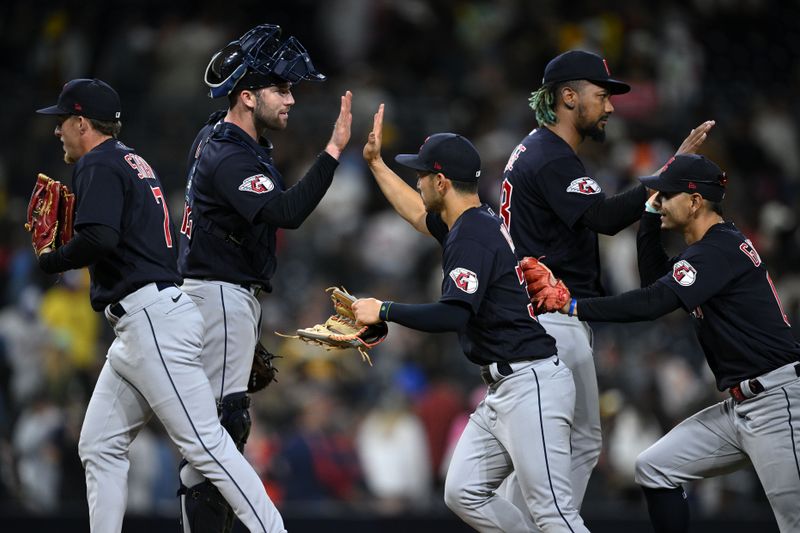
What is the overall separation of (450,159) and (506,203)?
720 mm

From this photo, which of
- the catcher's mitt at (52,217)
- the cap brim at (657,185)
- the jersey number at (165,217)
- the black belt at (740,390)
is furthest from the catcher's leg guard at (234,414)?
the black belt at (740,390)

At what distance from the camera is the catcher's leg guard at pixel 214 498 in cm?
549

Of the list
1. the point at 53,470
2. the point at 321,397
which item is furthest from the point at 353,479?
the point at 53,470

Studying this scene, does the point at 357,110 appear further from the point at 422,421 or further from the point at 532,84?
the point at 422,421

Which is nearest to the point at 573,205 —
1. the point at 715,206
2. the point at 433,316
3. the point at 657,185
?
the point at 657,185

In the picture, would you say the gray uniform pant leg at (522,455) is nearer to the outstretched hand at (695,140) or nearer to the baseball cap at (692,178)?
the baseball cap at (692,178)

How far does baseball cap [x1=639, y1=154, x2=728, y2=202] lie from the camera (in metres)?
5.54

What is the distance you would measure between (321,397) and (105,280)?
4534mm

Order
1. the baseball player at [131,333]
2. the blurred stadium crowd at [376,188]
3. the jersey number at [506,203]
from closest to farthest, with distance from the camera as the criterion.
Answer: the baseball player at [131,333], the jersey number at [506,203], the blurred stadium crowd at [376,188]

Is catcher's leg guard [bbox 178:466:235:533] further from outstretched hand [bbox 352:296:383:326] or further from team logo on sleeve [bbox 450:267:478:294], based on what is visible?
team logo on sleeve [bbox 450:267:478:294]

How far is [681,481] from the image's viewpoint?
18.5ft

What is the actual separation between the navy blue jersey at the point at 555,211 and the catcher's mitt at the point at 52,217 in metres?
2.05

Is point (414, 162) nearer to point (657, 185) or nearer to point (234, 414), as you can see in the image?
point (657, 185)

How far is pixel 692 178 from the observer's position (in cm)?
554
